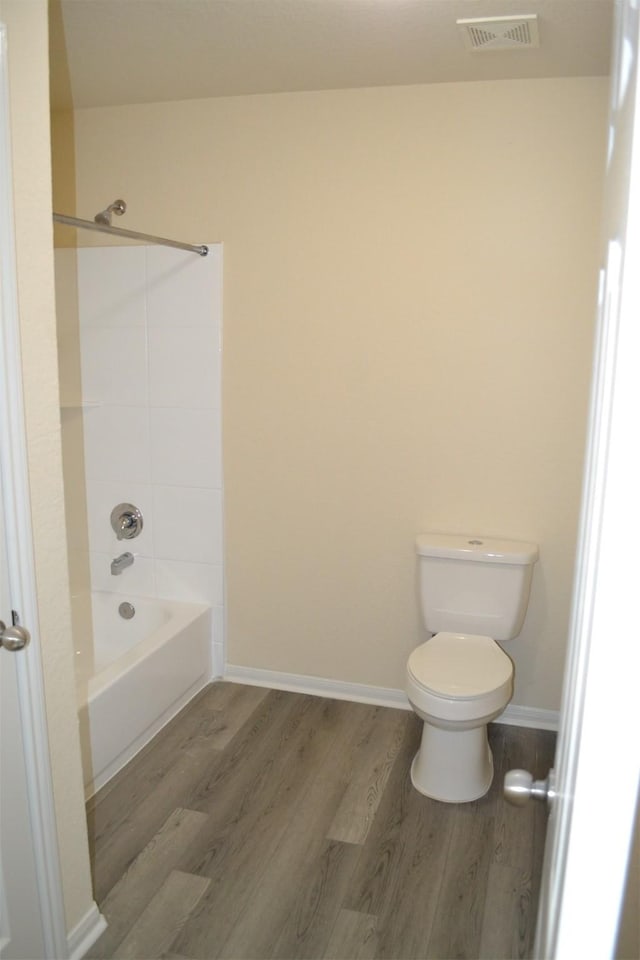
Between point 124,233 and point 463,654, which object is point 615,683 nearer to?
point 463,654

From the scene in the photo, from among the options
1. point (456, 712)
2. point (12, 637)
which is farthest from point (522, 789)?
point (456, 712)

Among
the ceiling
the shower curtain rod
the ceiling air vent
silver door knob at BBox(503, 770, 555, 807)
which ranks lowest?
silver door knob at BBox(503, 770, 555, 807)

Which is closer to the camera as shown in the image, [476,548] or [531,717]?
[476,548]

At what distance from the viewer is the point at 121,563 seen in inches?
122

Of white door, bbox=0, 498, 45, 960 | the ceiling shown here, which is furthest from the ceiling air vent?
white door, bbox=0, 498, 45, 960

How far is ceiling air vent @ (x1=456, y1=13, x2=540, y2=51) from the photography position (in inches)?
78.9

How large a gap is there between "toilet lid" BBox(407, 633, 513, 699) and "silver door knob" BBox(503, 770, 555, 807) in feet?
4.00

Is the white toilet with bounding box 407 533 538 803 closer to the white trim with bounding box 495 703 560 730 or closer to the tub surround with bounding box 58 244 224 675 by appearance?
the white trim with bounding box 495 703 560 730

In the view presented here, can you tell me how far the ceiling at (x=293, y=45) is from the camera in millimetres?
1985

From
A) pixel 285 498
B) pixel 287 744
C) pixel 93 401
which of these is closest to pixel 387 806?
pixel 287 744

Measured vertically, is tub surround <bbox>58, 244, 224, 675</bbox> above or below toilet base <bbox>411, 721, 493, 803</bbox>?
above

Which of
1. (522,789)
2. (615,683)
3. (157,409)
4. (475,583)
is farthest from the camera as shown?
(157,409)

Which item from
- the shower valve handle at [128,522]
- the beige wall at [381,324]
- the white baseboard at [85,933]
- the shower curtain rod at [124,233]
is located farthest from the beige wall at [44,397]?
the shower valve handle at [128,522]

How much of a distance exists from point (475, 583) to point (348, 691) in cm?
81
